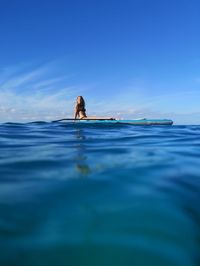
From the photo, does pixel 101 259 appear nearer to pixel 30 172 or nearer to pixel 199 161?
pixel 30 172

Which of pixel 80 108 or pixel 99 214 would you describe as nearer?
pixel 99 214

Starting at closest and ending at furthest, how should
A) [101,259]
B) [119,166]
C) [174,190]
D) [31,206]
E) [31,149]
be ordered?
[101,259] → [31,206] → [174,190] → [119,166] → [31,149]

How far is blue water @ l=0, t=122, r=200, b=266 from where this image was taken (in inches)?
79.2

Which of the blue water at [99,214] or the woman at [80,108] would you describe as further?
the woman at [80,108]

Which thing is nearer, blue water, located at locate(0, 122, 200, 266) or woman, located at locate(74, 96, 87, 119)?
blue water, located at locate(0, 122, 200, 266)

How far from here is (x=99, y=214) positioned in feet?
8.46

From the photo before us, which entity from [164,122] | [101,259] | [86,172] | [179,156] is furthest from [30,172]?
[164,122]

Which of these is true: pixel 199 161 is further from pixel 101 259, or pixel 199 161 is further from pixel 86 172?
pixel 101 259

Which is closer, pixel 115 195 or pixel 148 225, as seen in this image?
pixel 148 225

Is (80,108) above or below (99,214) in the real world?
above

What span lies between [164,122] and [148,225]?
61.1 ft

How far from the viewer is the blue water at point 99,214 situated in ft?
6.60

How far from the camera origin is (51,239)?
84.9 inches

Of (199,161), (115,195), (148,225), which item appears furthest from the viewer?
(199,161)
